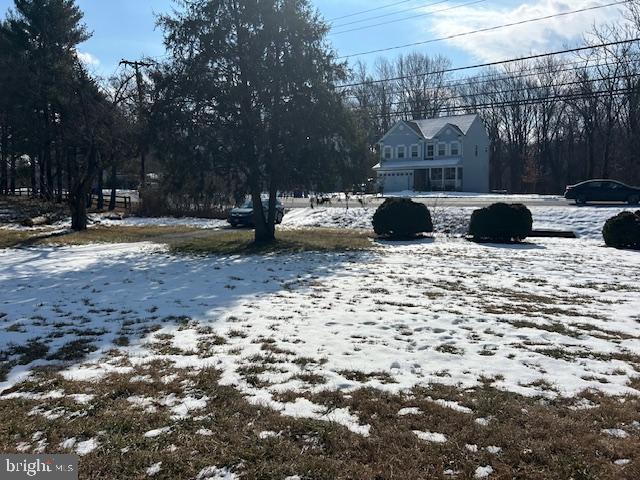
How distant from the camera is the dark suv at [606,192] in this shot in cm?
2794

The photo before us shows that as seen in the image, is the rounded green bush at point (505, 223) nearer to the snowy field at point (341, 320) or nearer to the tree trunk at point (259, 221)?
the snowy field at point (341, 320)

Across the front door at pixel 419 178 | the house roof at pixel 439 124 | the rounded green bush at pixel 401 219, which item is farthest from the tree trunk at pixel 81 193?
the house roof at pixel 439 124

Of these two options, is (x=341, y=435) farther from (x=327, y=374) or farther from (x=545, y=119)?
(x=545, y=119)

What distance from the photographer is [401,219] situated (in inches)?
754

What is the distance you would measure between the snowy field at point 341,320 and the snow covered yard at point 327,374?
1.3 inches

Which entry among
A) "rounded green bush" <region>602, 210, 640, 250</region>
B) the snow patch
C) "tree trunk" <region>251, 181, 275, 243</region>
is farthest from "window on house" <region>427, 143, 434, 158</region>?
the snow patch

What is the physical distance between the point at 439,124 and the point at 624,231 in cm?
4119

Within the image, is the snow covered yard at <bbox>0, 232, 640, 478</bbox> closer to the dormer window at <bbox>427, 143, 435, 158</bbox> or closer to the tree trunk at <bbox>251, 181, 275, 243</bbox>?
the tree trunk at <bbox>251, 181, 275, 243</bbox>

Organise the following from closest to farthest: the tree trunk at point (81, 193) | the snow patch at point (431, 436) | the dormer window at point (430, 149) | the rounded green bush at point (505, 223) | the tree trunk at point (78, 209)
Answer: the snow patch at point (431, 436) < the rounded green bush at point (505, 223) < the tree trunk at point (81, 193) < the tree trunk at point (78, 209) < the dormer window at point (430, 149)

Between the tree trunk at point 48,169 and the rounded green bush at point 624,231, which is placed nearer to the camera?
the rounded green bush at point 624,231

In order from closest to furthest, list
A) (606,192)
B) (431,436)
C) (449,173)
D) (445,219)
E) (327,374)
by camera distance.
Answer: (431,436) < (327,374) < (445,219) < (606,192) < (449,173)

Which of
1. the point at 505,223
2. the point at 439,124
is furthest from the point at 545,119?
the point at 505,223

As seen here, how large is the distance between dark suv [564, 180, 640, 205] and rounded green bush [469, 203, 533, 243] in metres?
13.1

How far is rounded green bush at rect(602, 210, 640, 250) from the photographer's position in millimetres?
16094
